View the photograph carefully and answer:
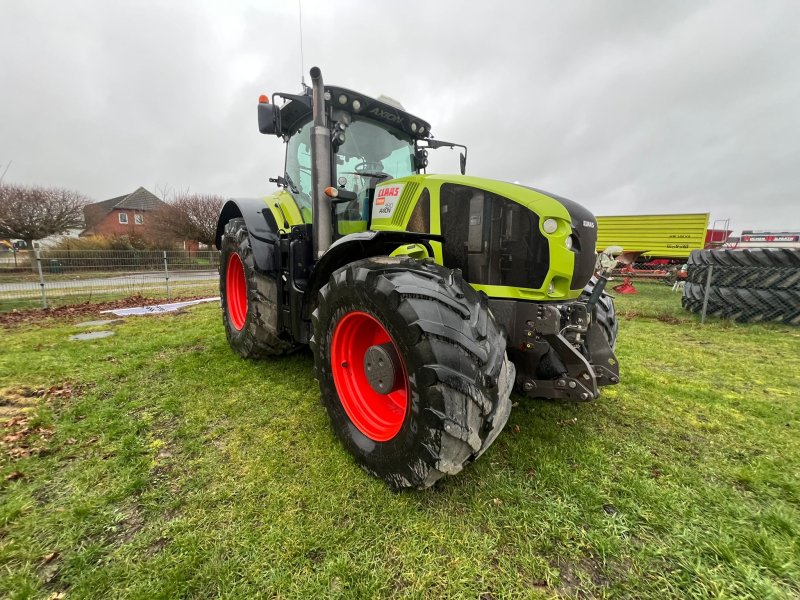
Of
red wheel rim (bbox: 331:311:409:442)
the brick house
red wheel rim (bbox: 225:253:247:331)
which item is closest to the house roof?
the brick house

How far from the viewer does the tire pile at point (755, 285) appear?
6.16 metres

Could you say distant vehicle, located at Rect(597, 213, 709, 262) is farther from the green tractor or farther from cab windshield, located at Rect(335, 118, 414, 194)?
the green tractor

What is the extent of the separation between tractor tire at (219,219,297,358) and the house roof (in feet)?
121

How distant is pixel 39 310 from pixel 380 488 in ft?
31.5

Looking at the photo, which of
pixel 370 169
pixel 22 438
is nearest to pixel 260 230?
pixel 370 169

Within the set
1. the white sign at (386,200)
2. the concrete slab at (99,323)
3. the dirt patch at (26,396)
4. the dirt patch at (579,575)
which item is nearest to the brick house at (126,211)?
the concrete slab at (99,323)

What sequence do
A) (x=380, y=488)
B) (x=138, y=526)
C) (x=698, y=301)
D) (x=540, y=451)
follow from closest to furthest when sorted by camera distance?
(x=138, y=526)
(x=380, y=488)
(x=540, y=451)
(x=698, y=301)

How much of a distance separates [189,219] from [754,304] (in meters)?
29.6

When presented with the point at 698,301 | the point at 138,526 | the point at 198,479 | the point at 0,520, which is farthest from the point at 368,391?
the point at 698,301

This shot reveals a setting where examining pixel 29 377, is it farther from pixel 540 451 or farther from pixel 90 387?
pixel 540 451

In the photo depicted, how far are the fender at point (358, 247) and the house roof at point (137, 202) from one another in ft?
127

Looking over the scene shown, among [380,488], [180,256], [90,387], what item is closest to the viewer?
[380,488]

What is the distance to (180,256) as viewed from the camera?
1164cm

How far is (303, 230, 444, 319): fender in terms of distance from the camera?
2.39 m
